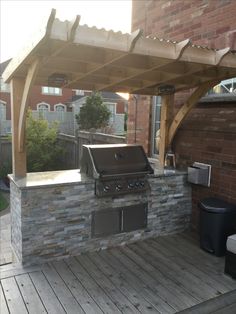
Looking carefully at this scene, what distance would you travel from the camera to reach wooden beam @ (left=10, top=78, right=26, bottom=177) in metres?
3.43

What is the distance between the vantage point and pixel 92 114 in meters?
17.8

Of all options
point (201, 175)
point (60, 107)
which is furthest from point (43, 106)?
point (201, 175)

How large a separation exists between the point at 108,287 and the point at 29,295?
764 millimetres

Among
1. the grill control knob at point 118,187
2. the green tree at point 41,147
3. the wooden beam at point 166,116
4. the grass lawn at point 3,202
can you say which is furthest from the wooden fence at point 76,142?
the grill control knob at point 118,187

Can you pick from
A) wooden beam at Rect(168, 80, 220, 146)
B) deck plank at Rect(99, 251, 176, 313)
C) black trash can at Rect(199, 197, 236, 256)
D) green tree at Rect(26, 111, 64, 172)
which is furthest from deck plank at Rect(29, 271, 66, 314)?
green tree at Rect(26, 111, 64, 172)

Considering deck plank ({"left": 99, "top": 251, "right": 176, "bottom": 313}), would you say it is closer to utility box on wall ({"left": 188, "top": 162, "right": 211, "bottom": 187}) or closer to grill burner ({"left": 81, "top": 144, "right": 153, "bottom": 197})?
grill burner ({"left": 81, "top": 144, "right": 153, "bottom": 197})

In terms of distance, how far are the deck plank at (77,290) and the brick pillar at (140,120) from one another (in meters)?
2.86

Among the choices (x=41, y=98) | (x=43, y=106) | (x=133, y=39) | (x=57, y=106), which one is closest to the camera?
(x=133, y=39)

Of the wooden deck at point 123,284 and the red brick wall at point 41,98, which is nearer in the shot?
the wooden deck at point 123,284

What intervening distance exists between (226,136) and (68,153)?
400 inches

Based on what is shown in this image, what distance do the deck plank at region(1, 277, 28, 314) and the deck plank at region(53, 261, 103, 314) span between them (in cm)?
47

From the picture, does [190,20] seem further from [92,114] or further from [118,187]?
[92,114]

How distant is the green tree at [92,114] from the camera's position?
17719mm

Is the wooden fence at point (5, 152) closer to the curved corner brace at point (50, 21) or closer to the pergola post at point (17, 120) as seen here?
the pergola post at point (17, 120)
